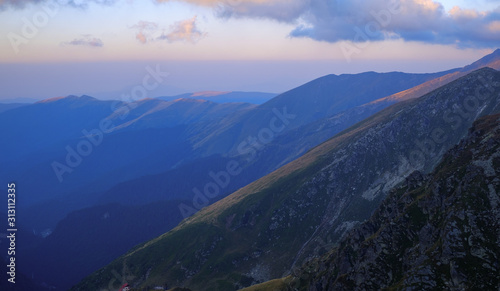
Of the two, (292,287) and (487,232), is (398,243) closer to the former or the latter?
(487,232)

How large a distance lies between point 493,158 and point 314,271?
192 ft

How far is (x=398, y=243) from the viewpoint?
82000mm

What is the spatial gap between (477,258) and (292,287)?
59.0m

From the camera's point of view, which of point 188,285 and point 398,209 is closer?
point 398,209

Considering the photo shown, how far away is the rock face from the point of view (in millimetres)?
64812

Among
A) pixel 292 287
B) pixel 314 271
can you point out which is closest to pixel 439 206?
pixel 314 271

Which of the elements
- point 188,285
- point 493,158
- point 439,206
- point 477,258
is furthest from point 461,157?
point 188,285

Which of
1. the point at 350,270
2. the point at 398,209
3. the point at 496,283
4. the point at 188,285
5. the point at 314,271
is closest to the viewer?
the point at 496,283

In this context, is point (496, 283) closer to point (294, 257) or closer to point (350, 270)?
point (350, 270)

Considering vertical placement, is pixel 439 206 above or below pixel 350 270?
above

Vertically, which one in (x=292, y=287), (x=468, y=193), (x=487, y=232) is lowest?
(x=292, y=287)

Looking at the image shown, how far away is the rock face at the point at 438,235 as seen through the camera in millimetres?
64812

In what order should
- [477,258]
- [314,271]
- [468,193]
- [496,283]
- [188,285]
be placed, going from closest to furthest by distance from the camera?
[496,283], [477,258], [468,193], [314,271], [188,285]

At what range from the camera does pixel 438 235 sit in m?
75.1
